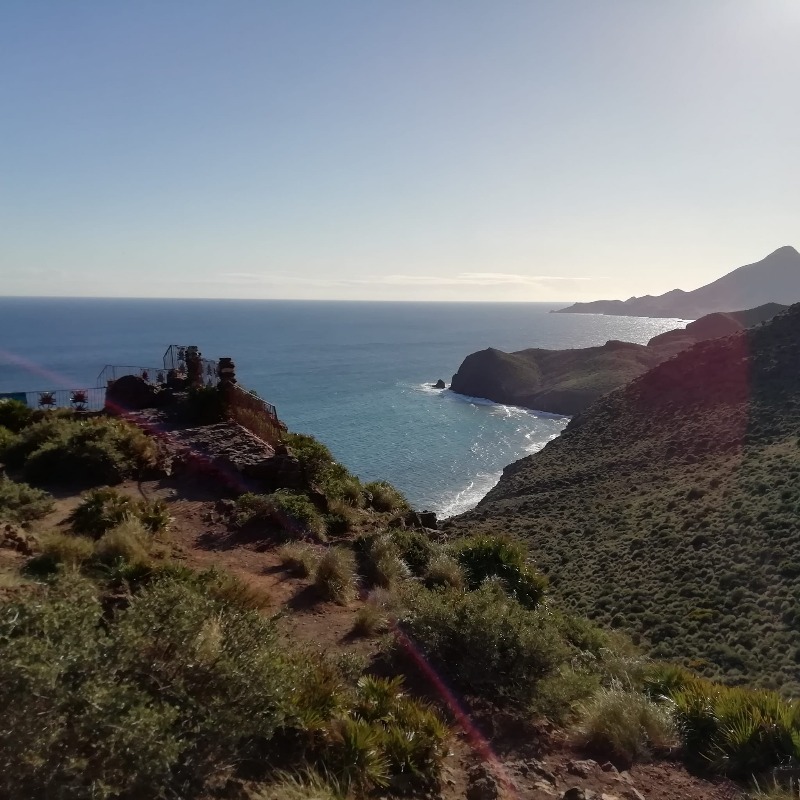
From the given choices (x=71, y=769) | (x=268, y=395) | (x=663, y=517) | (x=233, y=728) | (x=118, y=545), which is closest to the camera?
(x=71, y=769)

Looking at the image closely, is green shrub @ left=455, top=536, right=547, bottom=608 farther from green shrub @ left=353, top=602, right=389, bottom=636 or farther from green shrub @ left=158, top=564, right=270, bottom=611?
green shrub @ left=158, top=564, right=270, bottom=611

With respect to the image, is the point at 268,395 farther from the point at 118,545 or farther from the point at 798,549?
the point at 118,545

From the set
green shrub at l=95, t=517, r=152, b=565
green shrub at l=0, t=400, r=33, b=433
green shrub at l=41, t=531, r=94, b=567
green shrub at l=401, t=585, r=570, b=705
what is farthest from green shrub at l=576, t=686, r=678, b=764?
green shrub at l=0, t=400, r=33, b=433

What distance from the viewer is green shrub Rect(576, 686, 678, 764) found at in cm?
559

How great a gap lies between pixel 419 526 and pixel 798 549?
1982 cm

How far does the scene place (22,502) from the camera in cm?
1073

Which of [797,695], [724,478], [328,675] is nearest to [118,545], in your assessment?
[328,675]

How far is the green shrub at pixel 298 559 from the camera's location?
9430 millimetres

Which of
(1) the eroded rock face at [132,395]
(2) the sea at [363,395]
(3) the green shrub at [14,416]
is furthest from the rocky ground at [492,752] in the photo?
(2) the sea at [363,395]

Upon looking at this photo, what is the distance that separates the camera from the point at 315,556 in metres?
9.82

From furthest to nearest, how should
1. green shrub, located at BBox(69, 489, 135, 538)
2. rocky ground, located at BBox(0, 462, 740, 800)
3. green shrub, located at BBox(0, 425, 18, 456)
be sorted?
green shrub, located at BBox(0, 425, 18, 456)
green shrub, located at BBox(69, 489, 135, 538)
rocky ground, located at BBox(0, 462, 740, 800)

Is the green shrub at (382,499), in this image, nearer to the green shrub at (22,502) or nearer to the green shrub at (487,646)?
the green shrub at (22,502)

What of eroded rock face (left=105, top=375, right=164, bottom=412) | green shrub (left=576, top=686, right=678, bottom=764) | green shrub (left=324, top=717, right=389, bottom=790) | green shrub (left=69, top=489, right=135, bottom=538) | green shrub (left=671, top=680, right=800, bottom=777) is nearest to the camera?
green shrub (left=324, top=717, right=389, bottom=790)

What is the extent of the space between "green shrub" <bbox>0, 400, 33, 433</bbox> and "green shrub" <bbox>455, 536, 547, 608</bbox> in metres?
12.3
